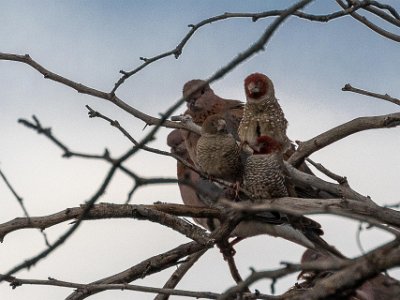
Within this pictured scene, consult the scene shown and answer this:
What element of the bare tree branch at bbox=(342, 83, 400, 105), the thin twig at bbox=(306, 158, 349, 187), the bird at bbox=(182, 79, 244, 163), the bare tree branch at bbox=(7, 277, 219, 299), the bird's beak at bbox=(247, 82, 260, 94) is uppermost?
the bird at bbox=(182, 79, 244, 163)

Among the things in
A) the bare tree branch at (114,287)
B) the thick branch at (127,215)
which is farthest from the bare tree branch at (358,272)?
the thick branch at (127,215)

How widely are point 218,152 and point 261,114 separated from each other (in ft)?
2.59

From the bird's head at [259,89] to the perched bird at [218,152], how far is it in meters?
0.64

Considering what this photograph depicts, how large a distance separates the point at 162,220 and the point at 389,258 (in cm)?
266

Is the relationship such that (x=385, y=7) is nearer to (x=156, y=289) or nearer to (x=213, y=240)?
(x=213, y=240)

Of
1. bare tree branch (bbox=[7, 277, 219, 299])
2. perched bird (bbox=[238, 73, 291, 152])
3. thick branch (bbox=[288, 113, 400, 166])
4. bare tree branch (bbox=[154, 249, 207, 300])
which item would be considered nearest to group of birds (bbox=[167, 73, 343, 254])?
perched bird (bbox=[238, 73, 291, 152])

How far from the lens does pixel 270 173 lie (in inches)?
218

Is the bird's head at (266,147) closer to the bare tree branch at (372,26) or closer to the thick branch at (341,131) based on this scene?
the thick branch at (341,131)

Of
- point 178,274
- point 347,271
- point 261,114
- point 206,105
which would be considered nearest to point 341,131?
point 261,114

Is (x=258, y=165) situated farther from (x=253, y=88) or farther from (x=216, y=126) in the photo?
(x=253, y=88)

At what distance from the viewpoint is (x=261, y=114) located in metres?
6.56

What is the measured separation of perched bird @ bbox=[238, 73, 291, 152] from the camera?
6461 mm

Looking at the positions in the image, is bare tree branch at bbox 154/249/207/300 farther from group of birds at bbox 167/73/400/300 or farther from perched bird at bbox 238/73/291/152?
perched bird at bbox 238/73/291/152

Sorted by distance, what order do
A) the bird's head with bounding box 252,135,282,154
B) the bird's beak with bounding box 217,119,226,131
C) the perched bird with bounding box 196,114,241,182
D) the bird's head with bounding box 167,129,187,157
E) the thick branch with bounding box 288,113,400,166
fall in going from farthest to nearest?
the bird's head with bounding box 167,129,187,157
the bird's beak with bounding box 217,119,226,131
the perched bird with bounding box 196,114,241,182
the bird's head with bounding box 252,135,282,154
the thick branch with bounding box 288,113,400,166
